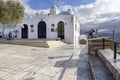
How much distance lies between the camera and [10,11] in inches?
792

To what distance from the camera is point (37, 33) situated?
1043 inches

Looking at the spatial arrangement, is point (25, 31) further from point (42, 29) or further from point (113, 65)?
point (113, 65)

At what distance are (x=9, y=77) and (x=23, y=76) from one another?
40cm

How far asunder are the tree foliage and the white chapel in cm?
498

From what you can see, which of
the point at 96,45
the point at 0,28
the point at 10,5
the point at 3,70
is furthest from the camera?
the point at 0,28

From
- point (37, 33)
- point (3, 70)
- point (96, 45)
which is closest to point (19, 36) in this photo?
point (37, 33)

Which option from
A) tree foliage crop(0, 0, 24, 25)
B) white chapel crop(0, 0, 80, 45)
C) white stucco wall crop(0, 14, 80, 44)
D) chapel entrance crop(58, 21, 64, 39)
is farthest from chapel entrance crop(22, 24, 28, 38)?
tree foliage crop(0, 0, 24, 25)

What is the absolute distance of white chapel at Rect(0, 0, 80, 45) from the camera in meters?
25.4

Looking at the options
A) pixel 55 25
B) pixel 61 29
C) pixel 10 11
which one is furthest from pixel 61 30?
pixel 10 11

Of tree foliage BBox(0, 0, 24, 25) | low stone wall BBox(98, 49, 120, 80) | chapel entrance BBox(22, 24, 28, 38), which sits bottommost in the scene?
low stone wall BBox(98, 49, 120, 80)

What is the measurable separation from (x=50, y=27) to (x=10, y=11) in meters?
7.35

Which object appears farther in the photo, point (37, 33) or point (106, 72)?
point (37, 33)

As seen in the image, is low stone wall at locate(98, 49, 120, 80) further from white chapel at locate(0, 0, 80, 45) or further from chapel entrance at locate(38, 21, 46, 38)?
chapel entrance at locate(38, 21, 46, 38)

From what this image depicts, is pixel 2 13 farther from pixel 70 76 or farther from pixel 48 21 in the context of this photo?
pixel 70 76
